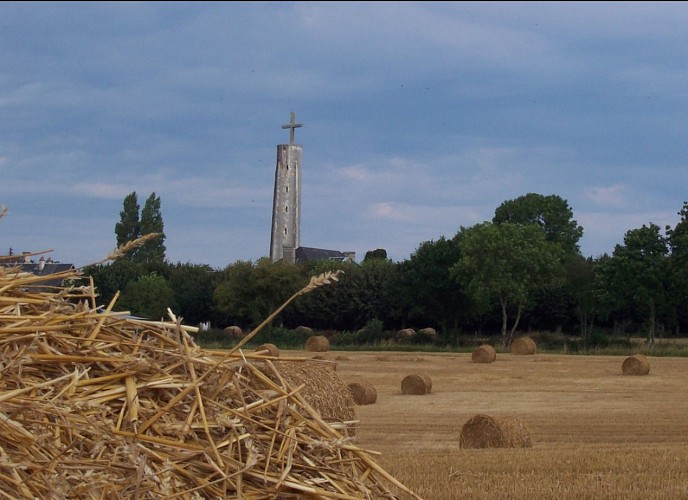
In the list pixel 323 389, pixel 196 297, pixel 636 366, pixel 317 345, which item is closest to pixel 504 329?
pixel 317 345

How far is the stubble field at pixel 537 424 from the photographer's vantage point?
11234mm

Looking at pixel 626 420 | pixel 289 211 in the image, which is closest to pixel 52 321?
pixel 626 420

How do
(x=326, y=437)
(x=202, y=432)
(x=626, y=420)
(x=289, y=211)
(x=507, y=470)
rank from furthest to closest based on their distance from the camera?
Result: (x=289, y=211) < (x=626, y=420) < (x=507, y=470) < (x=326, y=437) < (x=202, y=432)

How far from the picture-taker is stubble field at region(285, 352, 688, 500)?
442 inches

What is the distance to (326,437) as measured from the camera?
432 centimetres

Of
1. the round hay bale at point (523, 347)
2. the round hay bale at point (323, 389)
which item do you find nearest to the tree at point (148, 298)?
the round hay bale at point (523, 347)

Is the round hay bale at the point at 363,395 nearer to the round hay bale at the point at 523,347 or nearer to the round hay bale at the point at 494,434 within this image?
the round hay bale at the point at 494,434

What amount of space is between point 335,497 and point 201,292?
81.0 meters

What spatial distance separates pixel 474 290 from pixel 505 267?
2.79m

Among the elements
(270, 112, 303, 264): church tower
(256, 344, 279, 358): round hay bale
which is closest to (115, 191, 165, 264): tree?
(270, 112, 303, 264): church tower

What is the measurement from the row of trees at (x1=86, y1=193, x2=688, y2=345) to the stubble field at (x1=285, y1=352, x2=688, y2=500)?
13.9m

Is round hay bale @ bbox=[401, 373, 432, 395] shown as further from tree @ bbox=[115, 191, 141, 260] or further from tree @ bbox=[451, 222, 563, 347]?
tree @ bbox=[115, 191, 141, 260]

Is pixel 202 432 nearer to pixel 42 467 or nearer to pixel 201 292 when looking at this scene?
pixel 42 467

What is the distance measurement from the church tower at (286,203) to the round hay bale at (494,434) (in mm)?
79448
